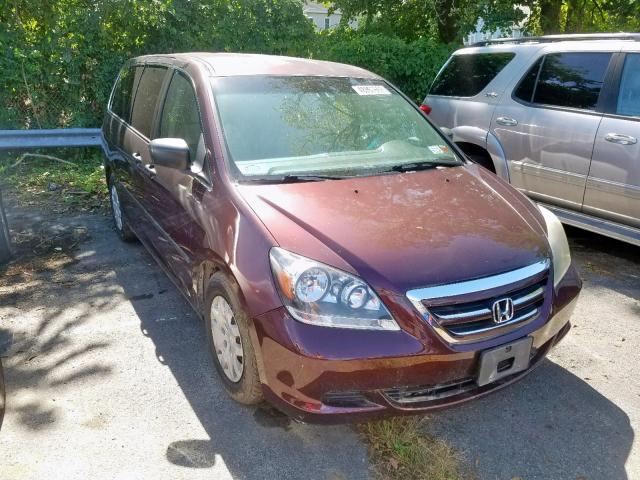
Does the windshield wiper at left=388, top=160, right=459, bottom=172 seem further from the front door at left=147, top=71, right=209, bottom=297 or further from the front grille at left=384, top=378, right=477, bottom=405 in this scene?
the front grille at left=384, top=378, right=477, bottom=405

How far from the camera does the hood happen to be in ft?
7.98

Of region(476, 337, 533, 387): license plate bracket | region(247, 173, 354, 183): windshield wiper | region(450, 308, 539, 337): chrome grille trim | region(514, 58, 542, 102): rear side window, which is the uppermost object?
region(514, 58, 542, 102): rear side window

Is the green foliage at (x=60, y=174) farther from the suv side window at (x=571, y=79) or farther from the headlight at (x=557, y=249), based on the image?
the headlight at (x=557, y=249)

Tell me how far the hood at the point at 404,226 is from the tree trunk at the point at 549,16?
9624 millimetres

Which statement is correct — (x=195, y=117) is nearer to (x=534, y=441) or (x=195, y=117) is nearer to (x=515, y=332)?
(x=515, y=332)

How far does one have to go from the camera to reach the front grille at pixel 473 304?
2355 millimetres

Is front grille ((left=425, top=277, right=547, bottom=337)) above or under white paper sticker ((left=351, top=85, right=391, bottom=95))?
under

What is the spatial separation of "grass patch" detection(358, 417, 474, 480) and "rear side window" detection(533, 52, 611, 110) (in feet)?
11.4

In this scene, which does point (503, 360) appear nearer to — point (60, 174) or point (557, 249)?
point (557, 249)

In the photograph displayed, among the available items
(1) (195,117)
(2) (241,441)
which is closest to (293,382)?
(2) (241,441)

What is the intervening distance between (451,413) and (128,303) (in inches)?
97.3

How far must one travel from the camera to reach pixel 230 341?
111 inches

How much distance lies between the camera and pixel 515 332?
253 cm

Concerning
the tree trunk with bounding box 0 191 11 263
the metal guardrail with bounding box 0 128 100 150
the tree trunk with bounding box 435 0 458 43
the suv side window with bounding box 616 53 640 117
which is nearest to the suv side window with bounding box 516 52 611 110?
the suv side window with bounding box 616 53 640 117
